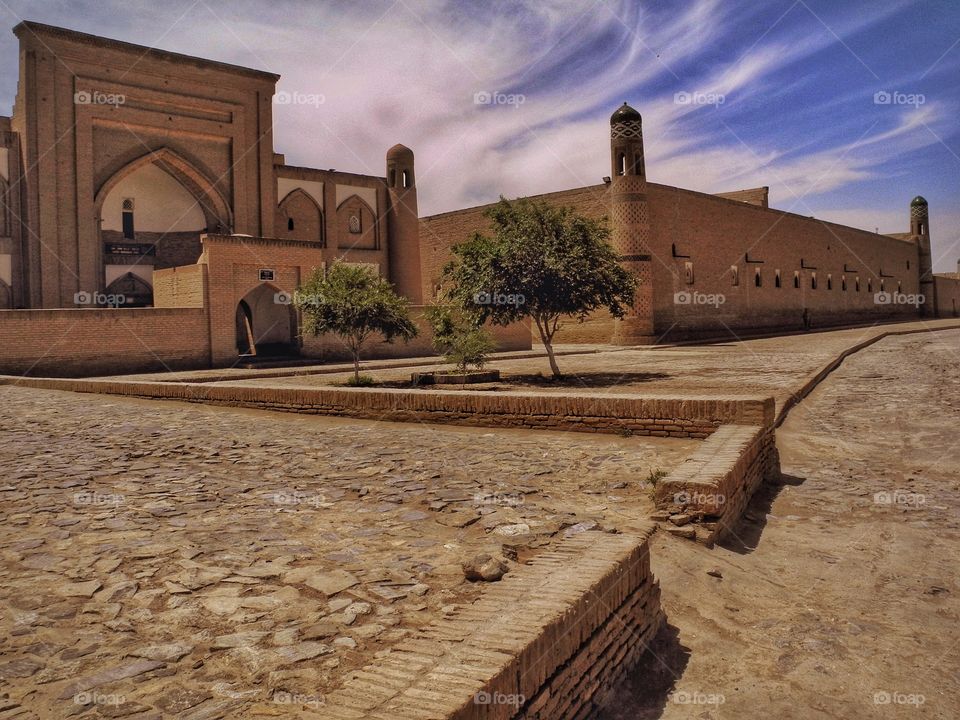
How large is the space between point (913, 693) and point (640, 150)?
90.9 feet

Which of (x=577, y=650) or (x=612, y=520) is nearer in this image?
(x=577, y=650)

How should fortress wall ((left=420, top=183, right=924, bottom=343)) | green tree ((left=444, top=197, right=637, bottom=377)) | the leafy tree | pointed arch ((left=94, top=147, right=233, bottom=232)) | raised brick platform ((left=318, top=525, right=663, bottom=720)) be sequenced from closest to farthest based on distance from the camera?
raised brick platform ((left=318, top=525, right=663, bottom=720))
green tree ((left=444, top=197, right=637, bottom=377))
the leafy tree
pointed arch ((left=94, top=147, right=233, bottom=232))
fortress wall ((left=420, top=183, right=924, bottom=343))

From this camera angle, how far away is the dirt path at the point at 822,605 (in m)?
2.84

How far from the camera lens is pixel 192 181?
28188mm

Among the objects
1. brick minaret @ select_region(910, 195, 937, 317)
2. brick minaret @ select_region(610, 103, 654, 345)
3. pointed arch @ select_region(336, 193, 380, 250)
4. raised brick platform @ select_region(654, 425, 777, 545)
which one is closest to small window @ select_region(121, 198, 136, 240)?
pointed arch @ select_region(336, 193, 380, 250)

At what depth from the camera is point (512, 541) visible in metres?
3.76

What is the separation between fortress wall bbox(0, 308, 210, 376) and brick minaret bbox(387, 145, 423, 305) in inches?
584

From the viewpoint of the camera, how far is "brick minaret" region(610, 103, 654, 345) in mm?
28141

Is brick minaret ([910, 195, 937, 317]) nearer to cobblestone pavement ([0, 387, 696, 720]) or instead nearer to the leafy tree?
the leafy tree

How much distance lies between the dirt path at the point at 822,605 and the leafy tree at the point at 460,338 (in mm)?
7970

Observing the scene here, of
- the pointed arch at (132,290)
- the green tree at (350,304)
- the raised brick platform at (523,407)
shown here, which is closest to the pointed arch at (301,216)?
the pointed arch at (132,290)

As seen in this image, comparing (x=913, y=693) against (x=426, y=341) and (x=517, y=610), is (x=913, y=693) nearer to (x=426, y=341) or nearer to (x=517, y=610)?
(x=517, y=610)

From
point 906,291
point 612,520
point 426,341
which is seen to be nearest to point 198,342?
point 426,341

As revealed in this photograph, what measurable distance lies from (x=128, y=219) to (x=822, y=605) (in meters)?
29.1
